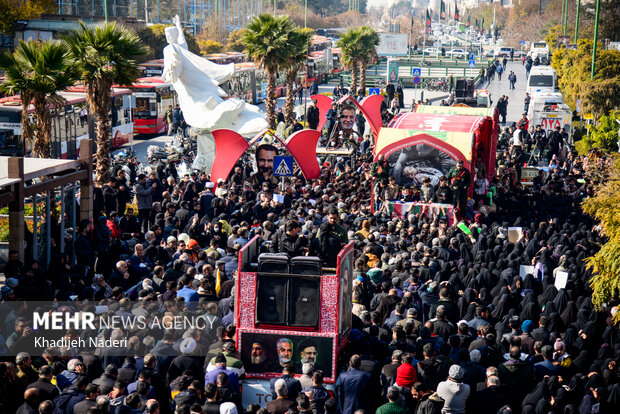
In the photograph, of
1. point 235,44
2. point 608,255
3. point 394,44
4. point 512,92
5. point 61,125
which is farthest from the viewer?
point 235,44

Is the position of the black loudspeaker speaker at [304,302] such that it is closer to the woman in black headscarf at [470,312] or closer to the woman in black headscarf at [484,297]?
the woman in black headscarf at [470,312]

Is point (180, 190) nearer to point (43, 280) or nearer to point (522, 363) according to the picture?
point (43, 280)

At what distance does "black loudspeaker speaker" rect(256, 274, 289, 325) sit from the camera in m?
10.8

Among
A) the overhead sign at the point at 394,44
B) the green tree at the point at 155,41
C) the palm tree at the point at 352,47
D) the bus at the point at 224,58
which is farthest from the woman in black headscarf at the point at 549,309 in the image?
the overhead sign at the point at 394,44

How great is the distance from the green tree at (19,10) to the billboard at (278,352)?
47300 mm

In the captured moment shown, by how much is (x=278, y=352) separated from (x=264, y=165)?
13659mm

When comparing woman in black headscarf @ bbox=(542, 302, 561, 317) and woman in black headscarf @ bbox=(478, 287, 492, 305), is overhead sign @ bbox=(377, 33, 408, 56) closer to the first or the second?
woman in black headscarf @ bbox=(478, 287, 492, 305)

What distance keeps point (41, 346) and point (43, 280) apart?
7.81 feet

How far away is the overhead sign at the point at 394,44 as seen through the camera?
252ft

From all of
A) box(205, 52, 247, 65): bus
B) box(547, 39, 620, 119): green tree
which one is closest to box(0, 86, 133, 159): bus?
box(547, 39, 620, 119): green tree

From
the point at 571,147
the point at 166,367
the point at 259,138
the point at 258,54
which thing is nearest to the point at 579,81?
the point at 571,147

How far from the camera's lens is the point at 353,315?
469 inches

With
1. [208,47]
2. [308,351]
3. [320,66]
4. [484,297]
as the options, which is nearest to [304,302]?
[308,351]

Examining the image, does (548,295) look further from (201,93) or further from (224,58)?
(224,58)
